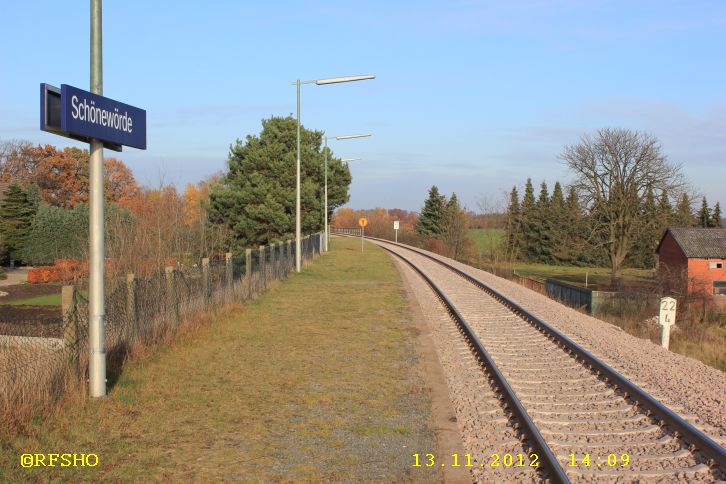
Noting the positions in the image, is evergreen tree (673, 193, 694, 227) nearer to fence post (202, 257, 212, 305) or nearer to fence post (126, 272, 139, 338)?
fence post (202, 257, 212, 305)

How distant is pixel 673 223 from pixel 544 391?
44.1 metres

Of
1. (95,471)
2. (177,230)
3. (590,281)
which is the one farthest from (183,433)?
(590,281)

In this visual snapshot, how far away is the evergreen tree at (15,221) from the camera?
142 feet

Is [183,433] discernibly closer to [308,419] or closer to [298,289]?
[308,419]

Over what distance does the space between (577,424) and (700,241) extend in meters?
48.1

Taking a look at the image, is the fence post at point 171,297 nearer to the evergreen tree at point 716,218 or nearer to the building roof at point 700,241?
the building roof at point 700,241

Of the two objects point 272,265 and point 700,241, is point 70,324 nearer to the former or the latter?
point 272,265

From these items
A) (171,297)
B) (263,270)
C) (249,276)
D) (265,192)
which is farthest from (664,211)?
(171,297)

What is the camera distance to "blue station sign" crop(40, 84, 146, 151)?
649cm

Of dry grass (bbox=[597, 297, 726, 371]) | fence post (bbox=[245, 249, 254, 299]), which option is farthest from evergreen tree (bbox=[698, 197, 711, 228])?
fence post (bbox=[245, 249, 254, 299])

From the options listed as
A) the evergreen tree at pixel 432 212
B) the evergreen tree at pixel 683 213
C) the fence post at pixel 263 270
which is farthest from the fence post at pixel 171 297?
the evergreen tree at pixel 432 212

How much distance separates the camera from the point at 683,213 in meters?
46.1

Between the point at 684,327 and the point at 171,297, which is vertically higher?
the point at 171,297

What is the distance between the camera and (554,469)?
512cm
